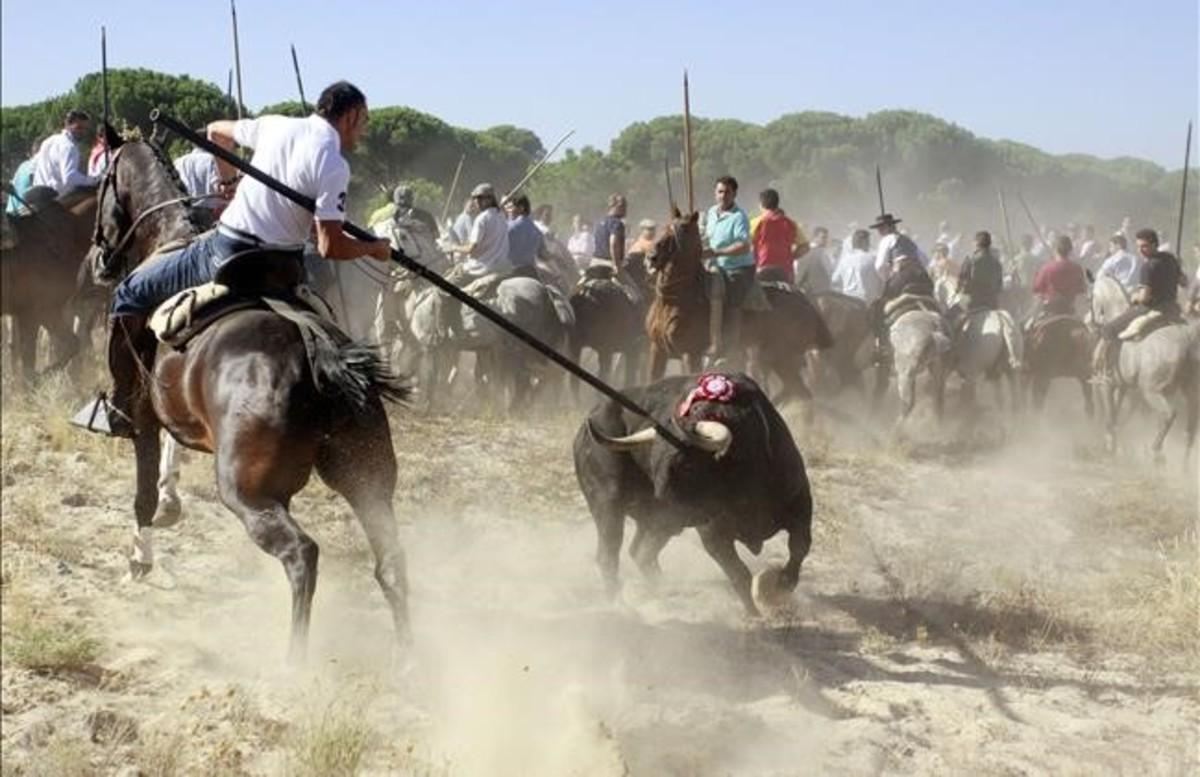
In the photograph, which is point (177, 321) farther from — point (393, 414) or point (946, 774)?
point (393, 414)

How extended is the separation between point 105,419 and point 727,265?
8123 millimetres

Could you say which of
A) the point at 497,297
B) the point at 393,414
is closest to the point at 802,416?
the point at 497,297

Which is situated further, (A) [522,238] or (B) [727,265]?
(A) [522,238]

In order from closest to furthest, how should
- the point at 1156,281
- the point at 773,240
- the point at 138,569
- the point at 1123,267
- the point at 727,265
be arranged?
the point at 138,569 → the point at 727,265 → the point at 1156,281 → the point at 773,240 → the point at 1123,267

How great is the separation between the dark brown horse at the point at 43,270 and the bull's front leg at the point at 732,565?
7.60 meters

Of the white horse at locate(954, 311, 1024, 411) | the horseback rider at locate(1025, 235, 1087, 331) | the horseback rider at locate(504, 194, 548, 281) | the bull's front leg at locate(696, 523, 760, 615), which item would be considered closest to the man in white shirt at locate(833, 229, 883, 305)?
the white horse at locate(954, 311, 1024, 411)

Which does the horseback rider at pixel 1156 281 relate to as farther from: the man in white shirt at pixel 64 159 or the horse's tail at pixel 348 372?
the horse's tail at pixel 348 372

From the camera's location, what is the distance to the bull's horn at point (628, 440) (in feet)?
27.5

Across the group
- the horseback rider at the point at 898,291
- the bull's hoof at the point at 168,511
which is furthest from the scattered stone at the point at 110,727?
the horseback rider at the point at 898,291

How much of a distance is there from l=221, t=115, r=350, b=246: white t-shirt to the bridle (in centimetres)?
108

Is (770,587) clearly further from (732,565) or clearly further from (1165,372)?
(1165,372)

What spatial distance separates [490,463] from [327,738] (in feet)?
20.6

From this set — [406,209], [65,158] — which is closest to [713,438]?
[406,209]

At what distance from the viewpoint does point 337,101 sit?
23.0ft
